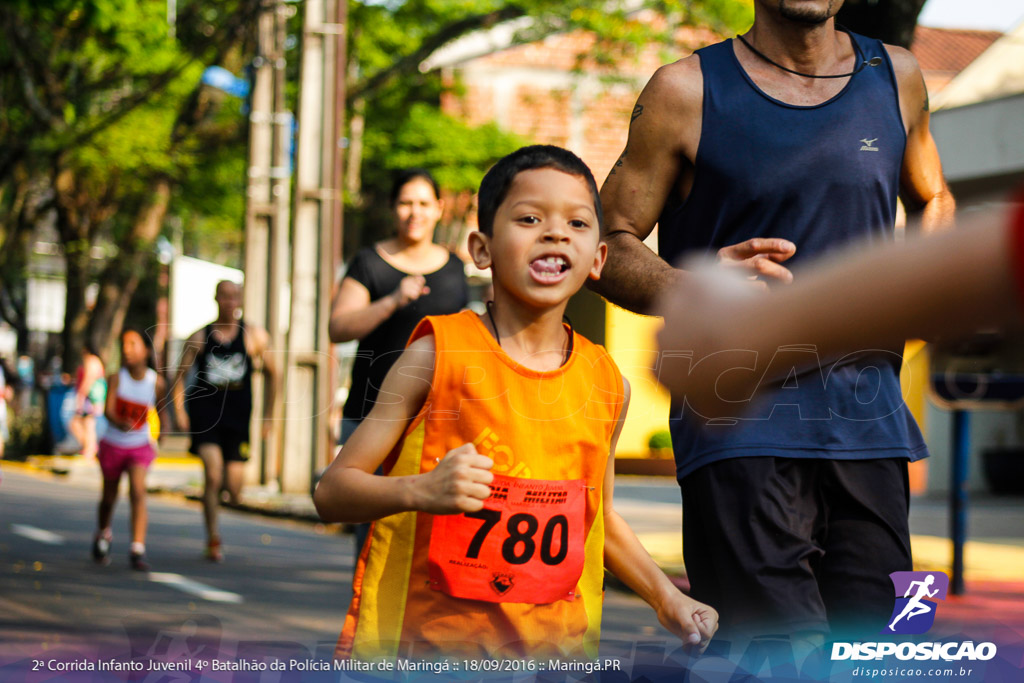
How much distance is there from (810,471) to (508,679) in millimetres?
738

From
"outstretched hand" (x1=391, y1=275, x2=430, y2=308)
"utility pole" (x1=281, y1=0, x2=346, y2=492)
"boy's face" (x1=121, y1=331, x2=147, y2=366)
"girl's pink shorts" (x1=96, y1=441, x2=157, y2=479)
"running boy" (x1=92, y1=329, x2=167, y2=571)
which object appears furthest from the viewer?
"utility pole" (x1=281, y1=0, x2=346, y2=492)

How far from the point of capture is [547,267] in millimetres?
2469

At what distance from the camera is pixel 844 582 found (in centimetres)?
250

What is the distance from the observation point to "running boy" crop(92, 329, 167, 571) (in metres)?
8.84

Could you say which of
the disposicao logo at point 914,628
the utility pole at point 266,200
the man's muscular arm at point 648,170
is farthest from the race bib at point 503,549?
the utility pole at point 266,200

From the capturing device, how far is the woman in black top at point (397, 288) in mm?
4926

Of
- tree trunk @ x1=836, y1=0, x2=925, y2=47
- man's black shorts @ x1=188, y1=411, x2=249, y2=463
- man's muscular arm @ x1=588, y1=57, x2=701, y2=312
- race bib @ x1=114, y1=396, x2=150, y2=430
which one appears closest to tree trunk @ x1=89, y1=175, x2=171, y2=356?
race bib @ x1=114, y1=396, x2=150, y2=430

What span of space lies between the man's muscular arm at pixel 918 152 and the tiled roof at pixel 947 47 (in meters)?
23.8

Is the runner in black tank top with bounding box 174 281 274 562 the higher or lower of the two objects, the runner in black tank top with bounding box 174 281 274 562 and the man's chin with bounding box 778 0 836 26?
the lower

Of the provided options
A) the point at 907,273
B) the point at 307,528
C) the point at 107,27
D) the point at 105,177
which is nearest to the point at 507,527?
the point at 907,273

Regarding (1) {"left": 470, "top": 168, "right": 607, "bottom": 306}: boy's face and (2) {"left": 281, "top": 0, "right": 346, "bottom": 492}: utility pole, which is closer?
(1) {"left": 470, "top": 168, "right": 607, "bottom": 306}: boy's face

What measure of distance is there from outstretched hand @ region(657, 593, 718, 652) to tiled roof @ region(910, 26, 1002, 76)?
24499 mm

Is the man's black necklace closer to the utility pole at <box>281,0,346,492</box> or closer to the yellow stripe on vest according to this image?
the yellow stripe on vest

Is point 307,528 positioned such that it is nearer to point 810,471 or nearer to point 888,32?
point 888,32
